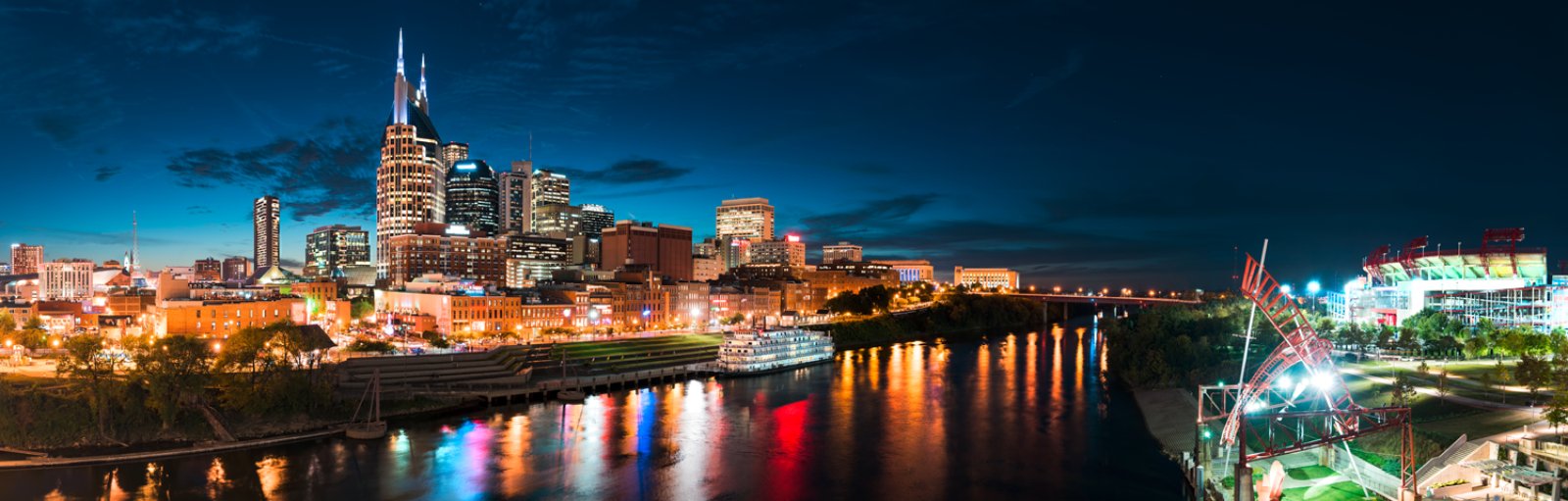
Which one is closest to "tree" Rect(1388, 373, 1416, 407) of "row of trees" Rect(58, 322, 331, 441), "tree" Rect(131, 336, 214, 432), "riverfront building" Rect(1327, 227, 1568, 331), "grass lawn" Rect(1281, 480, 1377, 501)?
"grass lawn" Rect(1281, 480, 1377, 501)

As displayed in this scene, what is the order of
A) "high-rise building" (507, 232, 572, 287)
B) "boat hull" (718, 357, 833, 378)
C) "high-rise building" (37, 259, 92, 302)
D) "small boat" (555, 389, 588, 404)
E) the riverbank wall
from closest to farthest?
the riverbank wall
"small boat" (555, 389, 588, 404)
"boat hull" (718, 357, 833, 378)
"high-rise building" (37, 259, 92, 302)
"high-rise building" (507, 232, 572, 287)

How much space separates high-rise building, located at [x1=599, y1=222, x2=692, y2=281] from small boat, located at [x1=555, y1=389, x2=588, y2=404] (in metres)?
116

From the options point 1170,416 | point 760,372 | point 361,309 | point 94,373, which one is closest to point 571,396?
point 760,372

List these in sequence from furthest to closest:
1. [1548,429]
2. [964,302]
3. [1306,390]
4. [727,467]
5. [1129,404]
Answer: [964,302] → [1129,404] → [1306,390] → [727,467] → [1548,429]

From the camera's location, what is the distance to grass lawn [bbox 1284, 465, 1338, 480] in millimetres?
30781

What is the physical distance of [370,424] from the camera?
144 ft

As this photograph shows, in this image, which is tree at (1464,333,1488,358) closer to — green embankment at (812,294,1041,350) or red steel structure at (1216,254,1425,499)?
red steel structure at (1216,254,1425,499)

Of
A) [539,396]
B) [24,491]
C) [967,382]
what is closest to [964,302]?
[967,382]

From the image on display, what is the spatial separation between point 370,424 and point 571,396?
13.8 metres

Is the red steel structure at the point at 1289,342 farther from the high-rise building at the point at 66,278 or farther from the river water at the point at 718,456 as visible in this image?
the high-rise building at the point at 66,278

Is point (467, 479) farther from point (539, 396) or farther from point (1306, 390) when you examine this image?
point (1306, 390)

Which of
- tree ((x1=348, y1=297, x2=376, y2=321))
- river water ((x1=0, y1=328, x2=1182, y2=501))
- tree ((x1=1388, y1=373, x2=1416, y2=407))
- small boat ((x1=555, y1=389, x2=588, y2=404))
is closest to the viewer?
tree ((x1=1388, y1=373, x2=1416, y2=407))

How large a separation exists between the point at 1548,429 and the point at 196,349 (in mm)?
57562

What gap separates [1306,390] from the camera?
45.8m
